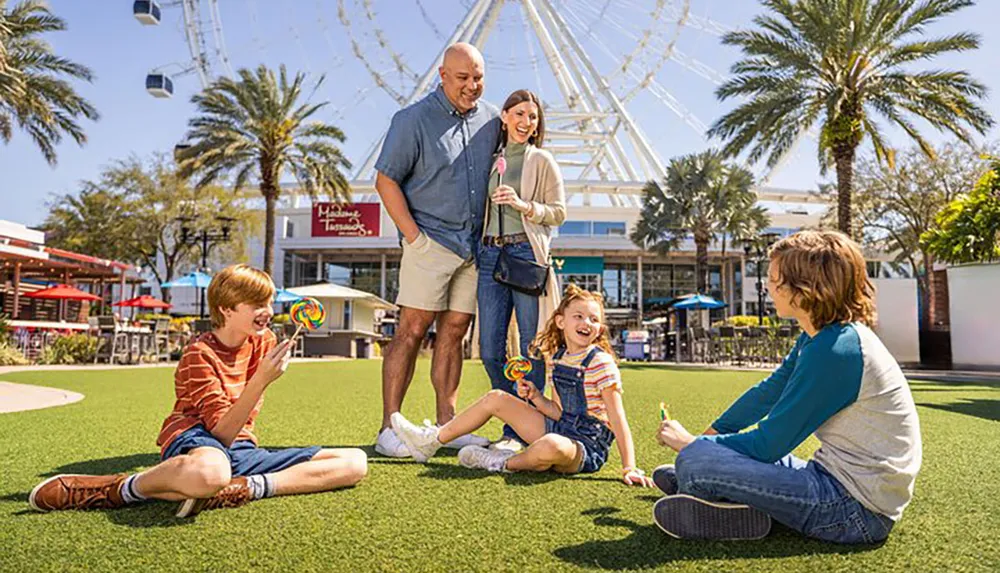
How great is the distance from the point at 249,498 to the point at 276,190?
20.5 meters

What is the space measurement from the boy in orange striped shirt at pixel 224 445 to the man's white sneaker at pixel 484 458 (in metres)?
0.51

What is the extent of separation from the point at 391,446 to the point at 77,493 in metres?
1.30

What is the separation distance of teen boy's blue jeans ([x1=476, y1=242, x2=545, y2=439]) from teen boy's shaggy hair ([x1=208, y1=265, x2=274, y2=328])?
1.23m

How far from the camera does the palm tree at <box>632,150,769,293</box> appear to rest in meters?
27.3

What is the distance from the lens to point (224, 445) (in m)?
2.33

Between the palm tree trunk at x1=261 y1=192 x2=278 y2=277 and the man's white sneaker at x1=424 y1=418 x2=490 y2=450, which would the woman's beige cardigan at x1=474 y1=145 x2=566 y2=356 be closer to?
the man's white sneaker at x1=424 y1=418 x2=490 y2=450

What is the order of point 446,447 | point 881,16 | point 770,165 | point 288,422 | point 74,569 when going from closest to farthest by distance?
point 74,569 → point 446,447 → point 288,422 → point 881,16 → point 770,165

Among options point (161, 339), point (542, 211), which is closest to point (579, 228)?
point (161, 339)

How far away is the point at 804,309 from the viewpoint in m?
1.91

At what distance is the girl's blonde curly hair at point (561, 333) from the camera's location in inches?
118

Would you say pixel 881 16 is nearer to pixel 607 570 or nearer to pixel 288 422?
pixel 288 422

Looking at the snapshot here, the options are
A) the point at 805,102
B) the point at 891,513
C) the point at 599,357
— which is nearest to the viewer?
the point at 891,513

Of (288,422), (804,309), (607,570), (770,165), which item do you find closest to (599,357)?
(804,309)

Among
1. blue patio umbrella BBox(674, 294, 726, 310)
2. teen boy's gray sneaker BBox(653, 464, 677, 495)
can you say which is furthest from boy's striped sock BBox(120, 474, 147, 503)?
blue patio umbrella BBox(674, 294, 726, 310)
